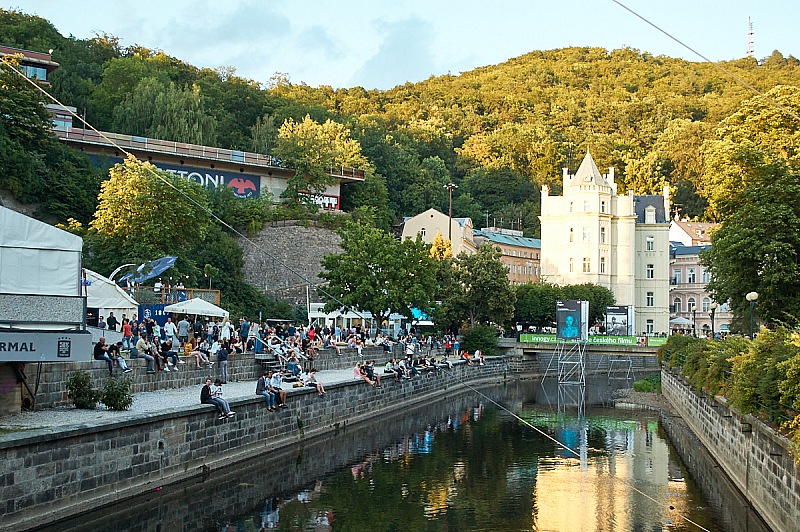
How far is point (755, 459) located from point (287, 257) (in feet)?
167

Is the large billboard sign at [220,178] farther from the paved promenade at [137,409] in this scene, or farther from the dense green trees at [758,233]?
the paved promenade at [137,409]

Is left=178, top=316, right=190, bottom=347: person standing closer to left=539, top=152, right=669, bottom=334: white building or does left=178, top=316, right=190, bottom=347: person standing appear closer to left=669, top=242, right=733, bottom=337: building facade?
left=539, top=152, right=669, bottom=334: white building

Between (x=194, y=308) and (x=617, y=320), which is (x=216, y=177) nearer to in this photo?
(x=617, y=320)

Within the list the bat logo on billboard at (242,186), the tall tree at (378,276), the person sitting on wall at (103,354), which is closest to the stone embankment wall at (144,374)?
the person sitting on wall at (103,354)

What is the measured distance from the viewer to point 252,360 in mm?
32094

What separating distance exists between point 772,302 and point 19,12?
63.7m

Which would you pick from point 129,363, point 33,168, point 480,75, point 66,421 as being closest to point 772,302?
point 129,363

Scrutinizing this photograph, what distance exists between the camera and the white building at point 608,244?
83.9 metres

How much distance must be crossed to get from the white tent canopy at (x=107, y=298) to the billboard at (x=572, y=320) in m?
33.8

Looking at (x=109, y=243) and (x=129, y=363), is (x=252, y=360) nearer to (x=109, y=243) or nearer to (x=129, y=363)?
(x=129, y=363)

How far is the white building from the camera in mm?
83938

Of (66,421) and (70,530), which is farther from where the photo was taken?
(66,421)

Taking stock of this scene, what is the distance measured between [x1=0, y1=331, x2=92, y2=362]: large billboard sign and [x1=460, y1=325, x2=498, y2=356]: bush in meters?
47.0

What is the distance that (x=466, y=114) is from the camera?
129 m
